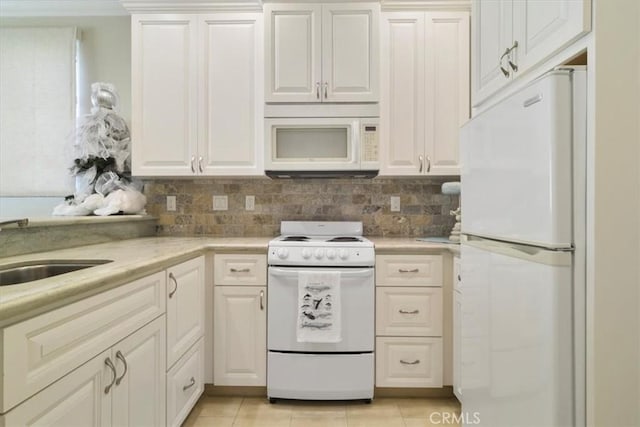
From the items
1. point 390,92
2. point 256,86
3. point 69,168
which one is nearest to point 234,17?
point 256,86

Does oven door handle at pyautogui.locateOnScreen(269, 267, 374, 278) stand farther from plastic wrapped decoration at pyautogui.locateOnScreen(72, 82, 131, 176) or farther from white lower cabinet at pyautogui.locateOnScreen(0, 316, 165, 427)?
plastic wrapped decoration at pyautogui.locateOnScreen(72, 82, 131, 176)

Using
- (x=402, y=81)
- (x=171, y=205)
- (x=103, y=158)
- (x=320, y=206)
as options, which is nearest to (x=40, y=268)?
(x=103, y=158)

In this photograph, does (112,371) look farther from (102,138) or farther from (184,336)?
(102,138)

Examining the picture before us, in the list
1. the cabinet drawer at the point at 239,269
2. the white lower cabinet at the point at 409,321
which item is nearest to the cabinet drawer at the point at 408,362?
the white lower cabinet at the point at 409,321

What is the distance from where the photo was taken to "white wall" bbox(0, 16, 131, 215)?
8.71 ft

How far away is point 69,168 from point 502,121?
2618 millimetres

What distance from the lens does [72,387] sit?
2.97 feet

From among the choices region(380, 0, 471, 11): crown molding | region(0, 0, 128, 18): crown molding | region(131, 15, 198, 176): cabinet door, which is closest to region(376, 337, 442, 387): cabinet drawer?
region(131, 15, 198, 176): cabinet door

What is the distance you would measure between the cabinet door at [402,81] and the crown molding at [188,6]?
2.95ft

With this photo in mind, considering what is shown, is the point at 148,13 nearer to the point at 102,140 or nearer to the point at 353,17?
the point at 102,140

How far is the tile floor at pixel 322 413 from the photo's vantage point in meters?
1.89

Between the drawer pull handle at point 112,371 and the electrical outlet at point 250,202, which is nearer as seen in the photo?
the drawer pull handle at point 112,371

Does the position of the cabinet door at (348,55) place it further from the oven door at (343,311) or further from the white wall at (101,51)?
the white wall at (101,51)

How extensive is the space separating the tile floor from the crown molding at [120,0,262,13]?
247 centimetres
